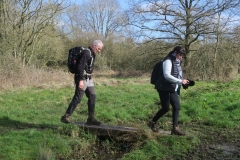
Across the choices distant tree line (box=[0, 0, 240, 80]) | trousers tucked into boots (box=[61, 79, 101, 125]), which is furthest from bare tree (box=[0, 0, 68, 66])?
trousers tucked into boots (box=[61, 79, 101, 125])

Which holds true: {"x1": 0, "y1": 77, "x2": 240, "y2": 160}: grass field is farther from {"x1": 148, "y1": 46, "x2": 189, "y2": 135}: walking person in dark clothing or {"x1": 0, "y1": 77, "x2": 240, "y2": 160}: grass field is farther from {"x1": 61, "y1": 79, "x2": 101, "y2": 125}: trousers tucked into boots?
{"x1": 148, "y1": 46, "x2": 189, "y2": 135}: walking person in dark clothing

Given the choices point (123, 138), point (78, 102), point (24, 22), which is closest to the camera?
point (123, 138)

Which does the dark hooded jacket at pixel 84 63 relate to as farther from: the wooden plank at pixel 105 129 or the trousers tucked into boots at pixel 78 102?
the wooden plank at pixel 105 129

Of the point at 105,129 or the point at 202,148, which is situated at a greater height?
the point at 105,129

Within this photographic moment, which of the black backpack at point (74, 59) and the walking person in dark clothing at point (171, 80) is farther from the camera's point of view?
the black backpack at point (74, 59)

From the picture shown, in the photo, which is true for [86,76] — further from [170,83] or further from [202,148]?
[202,148]

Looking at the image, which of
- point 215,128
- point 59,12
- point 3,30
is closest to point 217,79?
point 59,12

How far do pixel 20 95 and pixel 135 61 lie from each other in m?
19.1

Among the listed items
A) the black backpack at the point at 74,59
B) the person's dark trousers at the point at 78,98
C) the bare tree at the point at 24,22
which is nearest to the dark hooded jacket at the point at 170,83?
the person's dark trousers at the point at 78,98

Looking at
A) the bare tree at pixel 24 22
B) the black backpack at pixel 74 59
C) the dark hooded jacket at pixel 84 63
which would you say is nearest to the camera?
the dark hooded jacket at pixel 84 63

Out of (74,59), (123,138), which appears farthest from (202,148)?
(74,59)

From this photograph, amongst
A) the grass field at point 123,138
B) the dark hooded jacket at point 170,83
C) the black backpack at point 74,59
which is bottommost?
the grass field at point 123,138

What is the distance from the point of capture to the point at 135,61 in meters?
29.6

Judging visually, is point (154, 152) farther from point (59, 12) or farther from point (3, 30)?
point (59, 12)
